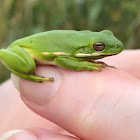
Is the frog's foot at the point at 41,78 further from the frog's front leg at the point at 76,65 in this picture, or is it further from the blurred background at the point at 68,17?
the blurred background at the point at 68,17

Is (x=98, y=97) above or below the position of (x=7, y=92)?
above

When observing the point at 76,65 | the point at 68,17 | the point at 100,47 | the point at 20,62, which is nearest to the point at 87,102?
the point at 76,65

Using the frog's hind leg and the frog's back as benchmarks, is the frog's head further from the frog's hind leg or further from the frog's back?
the frog's hind leg

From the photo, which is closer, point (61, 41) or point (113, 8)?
point (61, 41)

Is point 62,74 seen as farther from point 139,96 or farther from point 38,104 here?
point 139,96

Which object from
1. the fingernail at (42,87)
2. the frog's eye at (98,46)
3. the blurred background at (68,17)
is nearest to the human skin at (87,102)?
the fingernail at (42,87)

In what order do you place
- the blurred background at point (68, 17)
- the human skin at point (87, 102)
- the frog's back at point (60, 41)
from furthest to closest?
the blurred background at point (68, 17)
the frog's back at point (60, 41)
the human skin at point (87, 102)

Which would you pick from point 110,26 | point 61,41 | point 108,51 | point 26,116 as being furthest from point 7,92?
point 110,26

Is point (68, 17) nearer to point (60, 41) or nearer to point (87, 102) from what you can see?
point (60, 41)
